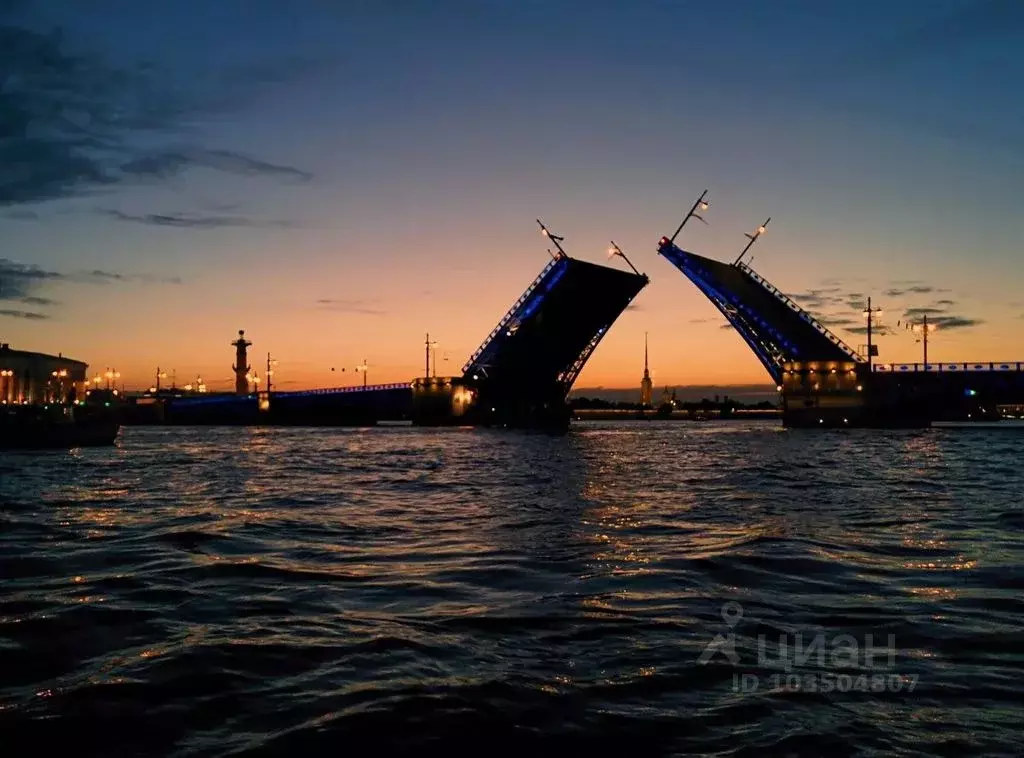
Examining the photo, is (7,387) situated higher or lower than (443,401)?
higher

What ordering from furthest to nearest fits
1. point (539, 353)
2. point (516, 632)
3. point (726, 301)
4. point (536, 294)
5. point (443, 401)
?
point (443, 401) → point (539, 353) → point (726, 301) → point (536, 294) → point (516, 632)

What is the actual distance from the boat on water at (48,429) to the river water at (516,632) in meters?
32.9

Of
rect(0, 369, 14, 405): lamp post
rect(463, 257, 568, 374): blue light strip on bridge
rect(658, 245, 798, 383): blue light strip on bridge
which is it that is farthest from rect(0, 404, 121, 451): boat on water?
rect(0, 369, 14, 405): lamp post

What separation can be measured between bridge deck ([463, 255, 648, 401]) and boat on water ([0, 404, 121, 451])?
25681mm

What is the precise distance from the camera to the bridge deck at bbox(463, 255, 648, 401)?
165ft

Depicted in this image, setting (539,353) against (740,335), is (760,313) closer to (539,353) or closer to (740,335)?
(740,335)

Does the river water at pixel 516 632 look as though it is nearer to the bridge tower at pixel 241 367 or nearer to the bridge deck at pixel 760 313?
the bridge deck at pixel 760 313

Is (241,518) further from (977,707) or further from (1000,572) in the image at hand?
(977,707)

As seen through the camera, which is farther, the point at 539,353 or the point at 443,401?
the point at 443,401

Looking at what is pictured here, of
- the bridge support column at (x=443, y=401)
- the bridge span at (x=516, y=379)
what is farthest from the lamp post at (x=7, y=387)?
the bridge support column at (x=443, y=401)

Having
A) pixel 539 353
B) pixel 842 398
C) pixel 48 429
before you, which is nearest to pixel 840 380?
pixel 842 398

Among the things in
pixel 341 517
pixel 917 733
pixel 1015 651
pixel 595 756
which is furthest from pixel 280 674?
pixel 341 517

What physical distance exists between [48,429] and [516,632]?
43.2 meters

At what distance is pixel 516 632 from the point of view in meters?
5.58
